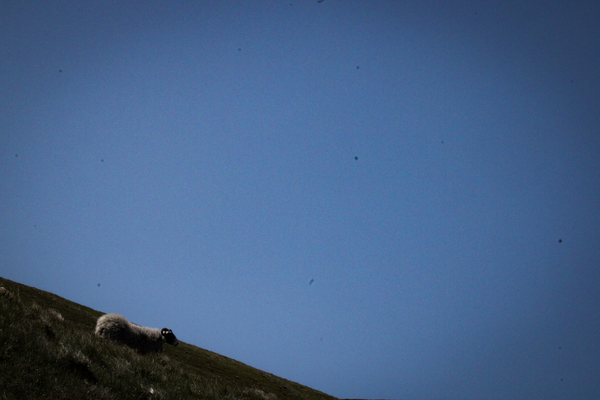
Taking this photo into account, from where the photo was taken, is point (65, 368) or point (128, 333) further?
point (128, 333)

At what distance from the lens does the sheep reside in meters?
16.0

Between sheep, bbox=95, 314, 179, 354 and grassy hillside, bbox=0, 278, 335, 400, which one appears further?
sheep, bbox=95, 314, 179, 354

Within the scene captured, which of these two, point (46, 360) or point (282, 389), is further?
point (282, 389)

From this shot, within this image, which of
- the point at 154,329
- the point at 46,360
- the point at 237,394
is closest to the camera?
the point at 46,360

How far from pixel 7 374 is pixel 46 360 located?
1.29 meters

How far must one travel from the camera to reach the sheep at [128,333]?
52.6 feet

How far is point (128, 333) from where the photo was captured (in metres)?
16.9

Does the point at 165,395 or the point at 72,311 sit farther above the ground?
the point at 165,395

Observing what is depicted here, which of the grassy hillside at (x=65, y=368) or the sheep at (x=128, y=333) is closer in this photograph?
the grassy hillside at (x=65, y=368)

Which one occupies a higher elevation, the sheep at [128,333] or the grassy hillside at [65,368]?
the grassy hillside at [65,368]

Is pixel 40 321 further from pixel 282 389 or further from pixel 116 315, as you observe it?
pixel 282 389

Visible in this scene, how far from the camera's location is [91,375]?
8.70 meters

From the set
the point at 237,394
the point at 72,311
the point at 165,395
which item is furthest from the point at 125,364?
the point at 72,311

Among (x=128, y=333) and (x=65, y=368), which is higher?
(x=65, y=368)
